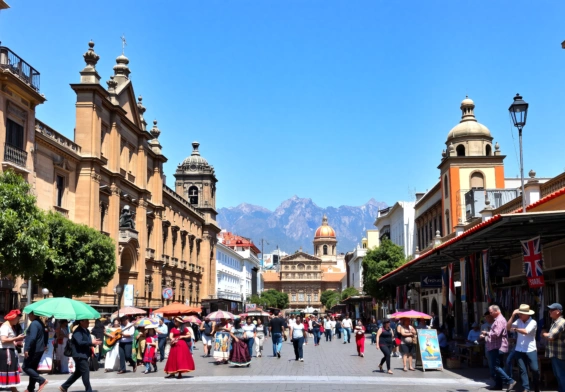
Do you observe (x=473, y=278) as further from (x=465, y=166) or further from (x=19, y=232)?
(x=465, y=166)

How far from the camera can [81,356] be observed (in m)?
13.4

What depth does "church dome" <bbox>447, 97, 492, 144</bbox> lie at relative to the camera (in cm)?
4428

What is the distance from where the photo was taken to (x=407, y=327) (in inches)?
782

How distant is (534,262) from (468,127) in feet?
99.4

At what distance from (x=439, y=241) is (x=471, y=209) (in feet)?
10.8

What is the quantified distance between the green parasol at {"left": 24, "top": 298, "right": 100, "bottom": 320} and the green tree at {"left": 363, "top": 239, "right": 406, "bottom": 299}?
38.5 metres

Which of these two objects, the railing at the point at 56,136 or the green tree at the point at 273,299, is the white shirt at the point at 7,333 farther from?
the green tree at the point at 273,299

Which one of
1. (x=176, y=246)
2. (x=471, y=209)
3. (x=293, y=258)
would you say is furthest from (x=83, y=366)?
(x=293, y=258)

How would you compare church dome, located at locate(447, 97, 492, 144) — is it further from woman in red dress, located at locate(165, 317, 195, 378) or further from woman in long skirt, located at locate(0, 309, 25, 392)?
woman in long skirt, located at locate(0, 309, 25, 392)

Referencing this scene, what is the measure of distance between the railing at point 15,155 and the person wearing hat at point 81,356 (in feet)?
46.1

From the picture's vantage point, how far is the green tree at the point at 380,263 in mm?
53375

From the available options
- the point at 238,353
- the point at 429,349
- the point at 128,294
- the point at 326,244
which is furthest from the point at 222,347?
the point at 326,244

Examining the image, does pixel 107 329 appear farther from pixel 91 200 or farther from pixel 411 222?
pixel 411 222

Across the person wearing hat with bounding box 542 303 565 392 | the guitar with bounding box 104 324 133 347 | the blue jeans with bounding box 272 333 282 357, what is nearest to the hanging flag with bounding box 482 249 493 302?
the person wearing hat with bounding box 542 303 565 392
